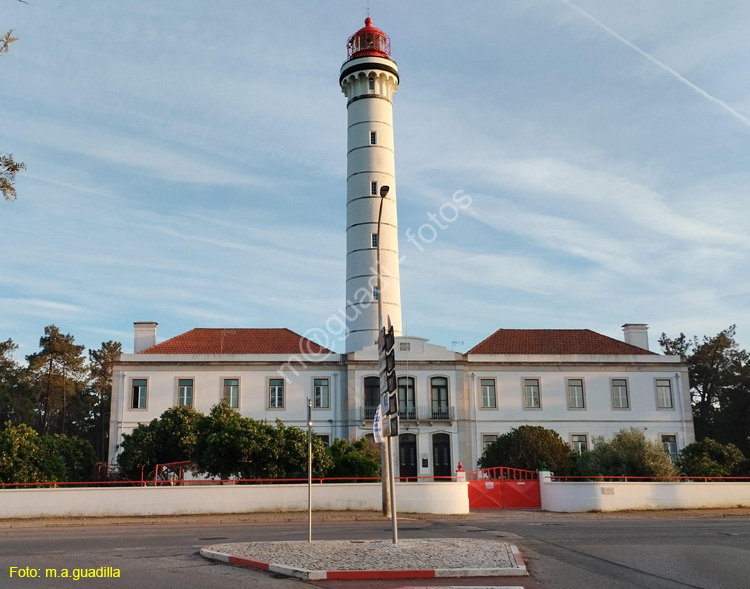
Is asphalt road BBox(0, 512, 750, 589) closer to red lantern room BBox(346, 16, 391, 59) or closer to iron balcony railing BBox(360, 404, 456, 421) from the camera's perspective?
iron balcony railing BBox(360, 404, 456, 421)

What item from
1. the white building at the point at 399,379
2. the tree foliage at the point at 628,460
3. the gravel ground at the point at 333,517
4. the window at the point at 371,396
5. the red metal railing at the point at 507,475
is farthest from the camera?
the white building at the point at 399,379

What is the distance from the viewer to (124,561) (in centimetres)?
1193

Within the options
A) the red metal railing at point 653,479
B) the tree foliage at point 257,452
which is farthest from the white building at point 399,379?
the tree foliage at point 257,452

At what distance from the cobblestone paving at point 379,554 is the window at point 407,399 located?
81.5ft

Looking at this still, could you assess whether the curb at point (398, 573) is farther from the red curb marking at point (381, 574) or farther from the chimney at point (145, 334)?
the chimney at point (145, 334)

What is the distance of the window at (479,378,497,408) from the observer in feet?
131

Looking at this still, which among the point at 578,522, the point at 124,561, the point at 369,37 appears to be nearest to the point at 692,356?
the point at 369,37

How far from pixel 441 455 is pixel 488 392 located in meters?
4.24

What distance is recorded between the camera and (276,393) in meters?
39.5

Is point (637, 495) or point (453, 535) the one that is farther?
point (637, 495)

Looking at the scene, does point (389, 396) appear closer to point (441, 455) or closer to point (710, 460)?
point (710, 460)

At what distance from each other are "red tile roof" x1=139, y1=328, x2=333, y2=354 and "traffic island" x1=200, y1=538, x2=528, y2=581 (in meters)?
27.3

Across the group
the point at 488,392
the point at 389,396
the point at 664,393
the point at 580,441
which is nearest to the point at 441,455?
the point at 488,392

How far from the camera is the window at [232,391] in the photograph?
129ft
